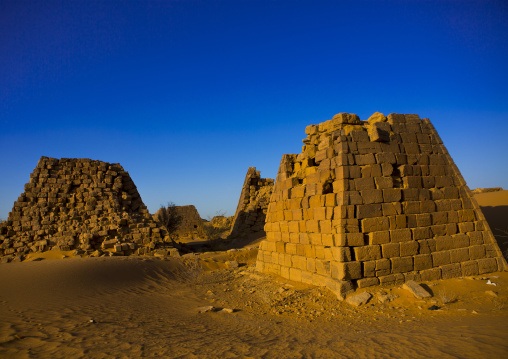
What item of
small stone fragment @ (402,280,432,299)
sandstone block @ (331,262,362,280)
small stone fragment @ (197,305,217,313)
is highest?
sandstone block @ (331,262,362,280)

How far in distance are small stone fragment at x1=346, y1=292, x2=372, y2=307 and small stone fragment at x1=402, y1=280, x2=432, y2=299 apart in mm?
854

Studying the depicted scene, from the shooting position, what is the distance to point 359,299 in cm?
579

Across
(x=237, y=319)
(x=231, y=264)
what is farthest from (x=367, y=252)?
(x=231, y=264)

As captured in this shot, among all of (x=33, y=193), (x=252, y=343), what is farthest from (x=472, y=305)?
(x=33, y=193)

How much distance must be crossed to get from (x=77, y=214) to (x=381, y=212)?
13048 millimetres

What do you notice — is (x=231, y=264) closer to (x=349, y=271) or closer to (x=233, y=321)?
(x=233, y=321)

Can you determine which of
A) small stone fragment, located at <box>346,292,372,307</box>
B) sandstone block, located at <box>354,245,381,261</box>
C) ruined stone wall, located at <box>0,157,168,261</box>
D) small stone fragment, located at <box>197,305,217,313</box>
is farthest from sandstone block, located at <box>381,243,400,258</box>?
ruined stone wall, located at <box>0,157,168,261</box>

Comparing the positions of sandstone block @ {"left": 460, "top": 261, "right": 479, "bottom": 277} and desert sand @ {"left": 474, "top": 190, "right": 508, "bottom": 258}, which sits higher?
desert sand @ {"left": 474, "top": 190, "right": 508, "bottom": 258}

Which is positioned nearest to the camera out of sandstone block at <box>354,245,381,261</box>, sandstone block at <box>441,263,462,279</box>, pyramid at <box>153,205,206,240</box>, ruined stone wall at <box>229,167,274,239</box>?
sandstone block at <box>354,245,381,261</box>

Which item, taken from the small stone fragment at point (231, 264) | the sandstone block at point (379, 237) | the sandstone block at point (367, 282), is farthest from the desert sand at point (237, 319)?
the small stone fragment at point (231, 264)

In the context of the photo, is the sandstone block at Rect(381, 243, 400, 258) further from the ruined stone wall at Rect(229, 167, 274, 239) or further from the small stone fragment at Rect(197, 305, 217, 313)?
the ruined stone wall at Rect(229, 167, 274, 239)

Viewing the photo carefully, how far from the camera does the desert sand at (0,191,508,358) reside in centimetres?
375

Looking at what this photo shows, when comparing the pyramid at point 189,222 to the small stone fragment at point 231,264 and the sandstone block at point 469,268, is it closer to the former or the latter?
the small stone fragment at point 231,264

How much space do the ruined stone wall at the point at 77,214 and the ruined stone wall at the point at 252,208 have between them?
5.78 meters
